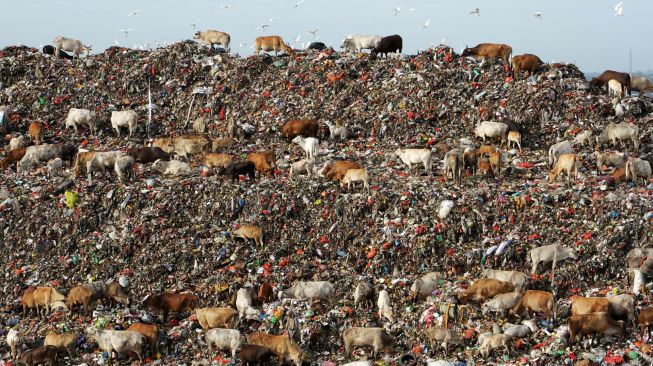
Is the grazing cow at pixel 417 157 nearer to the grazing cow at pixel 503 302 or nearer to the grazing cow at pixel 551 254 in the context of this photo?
the grazing cow at pixel 551 254

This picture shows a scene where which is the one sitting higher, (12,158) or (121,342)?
(12,158)

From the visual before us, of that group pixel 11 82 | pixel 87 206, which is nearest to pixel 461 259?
pixel 87 206

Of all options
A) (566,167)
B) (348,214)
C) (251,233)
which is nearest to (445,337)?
(348,214)

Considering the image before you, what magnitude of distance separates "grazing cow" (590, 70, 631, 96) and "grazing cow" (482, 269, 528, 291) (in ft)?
33.0

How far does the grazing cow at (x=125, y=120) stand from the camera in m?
23.2

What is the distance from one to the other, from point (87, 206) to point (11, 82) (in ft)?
31.6

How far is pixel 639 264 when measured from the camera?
14.9m

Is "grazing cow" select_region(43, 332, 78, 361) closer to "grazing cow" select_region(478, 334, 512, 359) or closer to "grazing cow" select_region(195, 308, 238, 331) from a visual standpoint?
"grazing cow" select_region(195, 308, 238, 331)

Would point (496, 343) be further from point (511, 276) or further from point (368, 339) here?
point (511, 276)

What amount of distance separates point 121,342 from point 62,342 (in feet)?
3.36

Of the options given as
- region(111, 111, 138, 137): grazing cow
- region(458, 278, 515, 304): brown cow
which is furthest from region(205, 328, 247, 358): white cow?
region(111, 111, 138, 137): grazing cow

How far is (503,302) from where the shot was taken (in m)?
14.0

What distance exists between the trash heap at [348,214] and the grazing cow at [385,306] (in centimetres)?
14

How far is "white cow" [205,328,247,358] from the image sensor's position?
13812 millimetres
